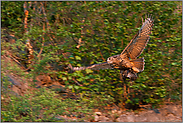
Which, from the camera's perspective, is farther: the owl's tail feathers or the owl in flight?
the owl's tail feathers

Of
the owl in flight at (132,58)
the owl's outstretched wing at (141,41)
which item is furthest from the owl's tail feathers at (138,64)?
the owl's outstretched wing at (141,41)

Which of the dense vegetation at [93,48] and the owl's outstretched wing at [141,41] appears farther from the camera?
the dense vegetation at [93,48]

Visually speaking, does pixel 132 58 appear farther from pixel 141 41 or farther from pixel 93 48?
pixel 93 48

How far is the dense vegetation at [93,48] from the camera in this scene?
16.1ft

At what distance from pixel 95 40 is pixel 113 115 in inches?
93.2

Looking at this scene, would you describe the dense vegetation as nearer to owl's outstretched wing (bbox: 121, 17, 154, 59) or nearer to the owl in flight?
the owl in flight

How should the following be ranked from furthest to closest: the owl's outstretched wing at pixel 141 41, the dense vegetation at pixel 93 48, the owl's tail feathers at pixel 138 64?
the dense vegetation at pixel 93 48 < the owl's tail feathers at pixel 138 64 < the owl's outstretched wing at pixel 141 41

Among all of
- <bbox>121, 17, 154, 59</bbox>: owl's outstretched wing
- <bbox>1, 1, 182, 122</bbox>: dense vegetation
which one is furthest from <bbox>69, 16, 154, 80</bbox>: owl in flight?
<bbox>1, 1, 182, 122</bbox>: dense vegetation

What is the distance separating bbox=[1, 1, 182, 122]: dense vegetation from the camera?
4902 millimetres

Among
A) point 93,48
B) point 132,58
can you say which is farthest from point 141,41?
point 93,48

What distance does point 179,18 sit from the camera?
5262 mm

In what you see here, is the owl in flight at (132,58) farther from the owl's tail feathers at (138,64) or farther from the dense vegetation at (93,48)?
the dense vegetation at (93,48)

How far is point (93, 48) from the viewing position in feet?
16.9

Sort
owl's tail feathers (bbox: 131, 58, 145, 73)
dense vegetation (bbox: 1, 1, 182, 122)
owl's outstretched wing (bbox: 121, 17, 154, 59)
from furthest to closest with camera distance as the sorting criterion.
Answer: dense vegetation (bbox: 1, 1, 182, 122) < owl's tail feathers (bbox: 131, 58, 145, 73) < owl's outstretched wing (bbox: 121, 17, 154, 59)
